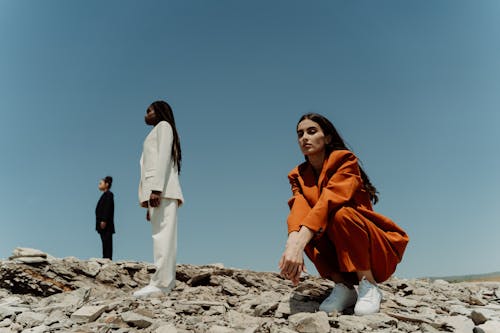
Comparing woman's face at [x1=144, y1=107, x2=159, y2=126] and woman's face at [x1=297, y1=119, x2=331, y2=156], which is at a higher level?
woman's face at [x1=144, y1=107, x2=159, y2=126]

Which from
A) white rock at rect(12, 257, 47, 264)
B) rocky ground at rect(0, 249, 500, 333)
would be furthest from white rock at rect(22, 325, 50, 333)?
white rock at rect(12, 257, 47, 264)

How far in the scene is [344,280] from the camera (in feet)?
13.0

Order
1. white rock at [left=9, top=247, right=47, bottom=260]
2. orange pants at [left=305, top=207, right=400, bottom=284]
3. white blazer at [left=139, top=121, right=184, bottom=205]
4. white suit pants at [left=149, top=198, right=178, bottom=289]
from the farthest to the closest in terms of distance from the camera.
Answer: white rock at [left=9, top=247, right=47, bottom=260]
white blazer at [left=139, top=121, right=184, bottom=205]
white suit pants at [left=149, top=198, right=178, bottom=289]
orange pants at [left=305, top=207, right=400, bottom=284]

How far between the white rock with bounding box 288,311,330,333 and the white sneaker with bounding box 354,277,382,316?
0.32m

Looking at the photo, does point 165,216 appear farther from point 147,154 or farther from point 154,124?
point 154,124

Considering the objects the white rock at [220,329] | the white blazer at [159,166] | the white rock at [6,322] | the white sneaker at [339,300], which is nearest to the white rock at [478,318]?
the white sneaker at [339,300]

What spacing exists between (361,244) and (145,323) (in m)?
2.00

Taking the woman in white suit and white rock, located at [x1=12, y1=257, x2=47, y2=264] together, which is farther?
white rock, located at [x1=12, y1=257, x2=47, y2=264]

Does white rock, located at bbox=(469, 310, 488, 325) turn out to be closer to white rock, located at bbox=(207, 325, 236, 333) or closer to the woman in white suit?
white rock, located at bbox=(207, 325, 236, 333)

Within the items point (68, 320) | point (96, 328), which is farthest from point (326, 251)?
point (68, 320)

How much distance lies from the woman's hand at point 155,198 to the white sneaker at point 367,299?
263 centimetres

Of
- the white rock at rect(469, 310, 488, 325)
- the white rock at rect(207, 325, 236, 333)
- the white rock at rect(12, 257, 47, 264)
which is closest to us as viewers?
the white rock at rect(207, 325, 236, 333)

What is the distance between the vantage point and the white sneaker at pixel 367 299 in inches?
142

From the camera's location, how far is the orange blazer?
3568mm
